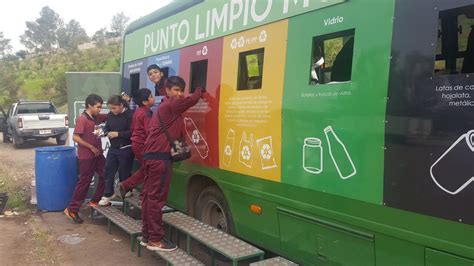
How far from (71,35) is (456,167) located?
86.9 m

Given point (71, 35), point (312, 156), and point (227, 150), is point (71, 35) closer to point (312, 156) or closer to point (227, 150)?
point (227, 150)

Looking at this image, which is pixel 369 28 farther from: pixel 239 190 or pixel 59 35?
pixel 59 35

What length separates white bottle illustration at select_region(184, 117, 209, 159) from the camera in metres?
4.71

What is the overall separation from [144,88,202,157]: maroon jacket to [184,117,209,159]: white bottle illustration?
233 millimetres

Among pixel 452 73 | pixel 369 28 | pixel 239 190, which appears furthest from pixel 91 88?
pixel 452 73

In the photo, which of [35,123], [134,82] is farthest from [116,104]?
[35,123]

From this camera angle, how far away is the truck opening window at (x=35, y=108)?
1747 cm

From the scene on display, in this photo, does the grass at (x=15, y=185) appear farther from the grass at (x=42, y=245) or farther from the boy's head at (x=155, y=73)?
the boy's head at (x=155, y=73)

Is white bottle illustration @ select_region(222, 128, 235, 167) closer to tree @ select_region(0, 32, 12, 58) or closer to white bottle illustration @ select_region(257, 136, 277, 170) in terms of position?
white bottle illustration @ select_region(257, 136, 277, 170)

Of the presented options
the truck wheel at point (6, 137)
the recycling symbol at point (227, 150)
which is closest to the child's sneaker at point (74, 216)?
the recycling symbol at point (227, 150)

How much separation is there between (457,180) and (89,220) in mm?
5552

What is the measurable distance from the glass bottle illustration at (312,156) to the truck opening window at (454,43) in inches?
39.6

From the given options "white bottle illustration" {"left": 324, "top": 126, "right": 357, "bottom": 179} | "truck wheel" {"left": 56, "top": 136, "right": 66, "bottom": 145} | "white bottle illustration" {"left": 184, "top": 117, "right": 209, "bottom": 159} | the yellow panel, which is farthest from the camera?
"truck wheel" {"left": 56, "top": 136, "right": 66, "bottom": 145}

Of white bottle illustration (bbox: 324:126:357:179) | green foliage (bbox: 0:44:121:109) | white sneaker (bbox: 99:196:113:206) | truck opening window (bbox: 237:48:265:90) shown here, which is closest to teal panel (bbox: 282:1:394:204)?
white bottle illustration (bbox: 324:126:357:179)
